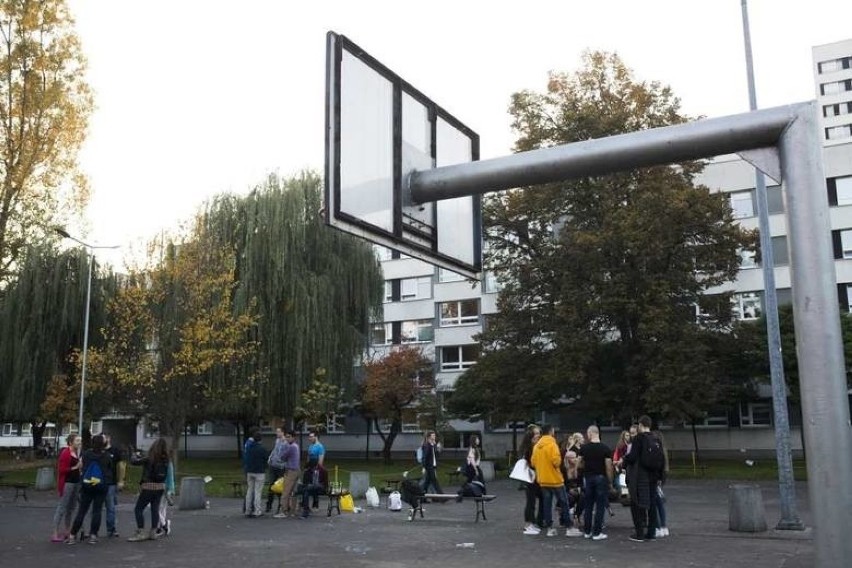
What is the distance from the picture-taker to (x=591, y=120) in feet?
103

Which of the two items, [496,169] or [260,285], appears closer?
[496,169]

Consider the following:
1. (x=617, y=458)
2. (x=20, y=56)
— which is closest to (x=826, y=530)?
(x=617, y=458)

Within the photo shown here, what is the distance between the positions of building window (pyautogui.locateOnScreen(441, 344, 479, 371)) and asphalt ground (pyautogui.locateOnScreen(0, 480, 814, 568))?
35.2 metres

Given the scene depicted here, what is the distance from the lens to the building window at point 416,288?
5556cm

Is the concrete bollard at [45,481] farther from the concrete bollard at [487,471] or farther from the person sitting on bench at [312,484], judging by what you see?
the concrete bollard at [487,471]

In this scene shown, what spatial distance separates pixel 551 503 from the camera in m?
13.7

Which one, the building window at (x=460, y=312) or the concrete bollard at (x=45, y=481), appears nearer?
the concrete bollard at (x=45, y=481)

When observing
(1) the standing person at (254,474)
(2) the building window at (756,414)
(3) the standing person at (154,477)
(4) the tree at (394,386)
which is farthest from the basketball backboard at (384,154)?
(2) the building window at (756,414)

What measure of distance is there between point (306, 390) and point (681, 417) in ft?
46.6

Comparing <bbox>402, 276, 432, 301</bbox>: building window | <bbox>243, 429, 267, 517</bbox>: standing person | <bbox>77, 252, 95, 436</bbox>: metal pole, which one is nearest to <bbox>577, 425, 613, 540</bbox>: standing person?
<bbox>243, 429, 267, 517</bbox>: standing person

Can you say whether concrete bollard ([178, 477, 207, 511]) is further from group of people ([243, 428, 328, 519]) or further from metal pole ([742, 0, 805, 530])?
metal pole ([742, 0, 805, 530])

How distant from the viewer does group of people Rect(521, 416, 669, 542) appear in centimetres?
1238

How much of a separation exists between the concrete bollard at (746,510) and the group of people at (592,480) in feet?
4.03

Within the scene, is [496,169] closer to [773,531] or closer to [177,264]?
[773,531]
